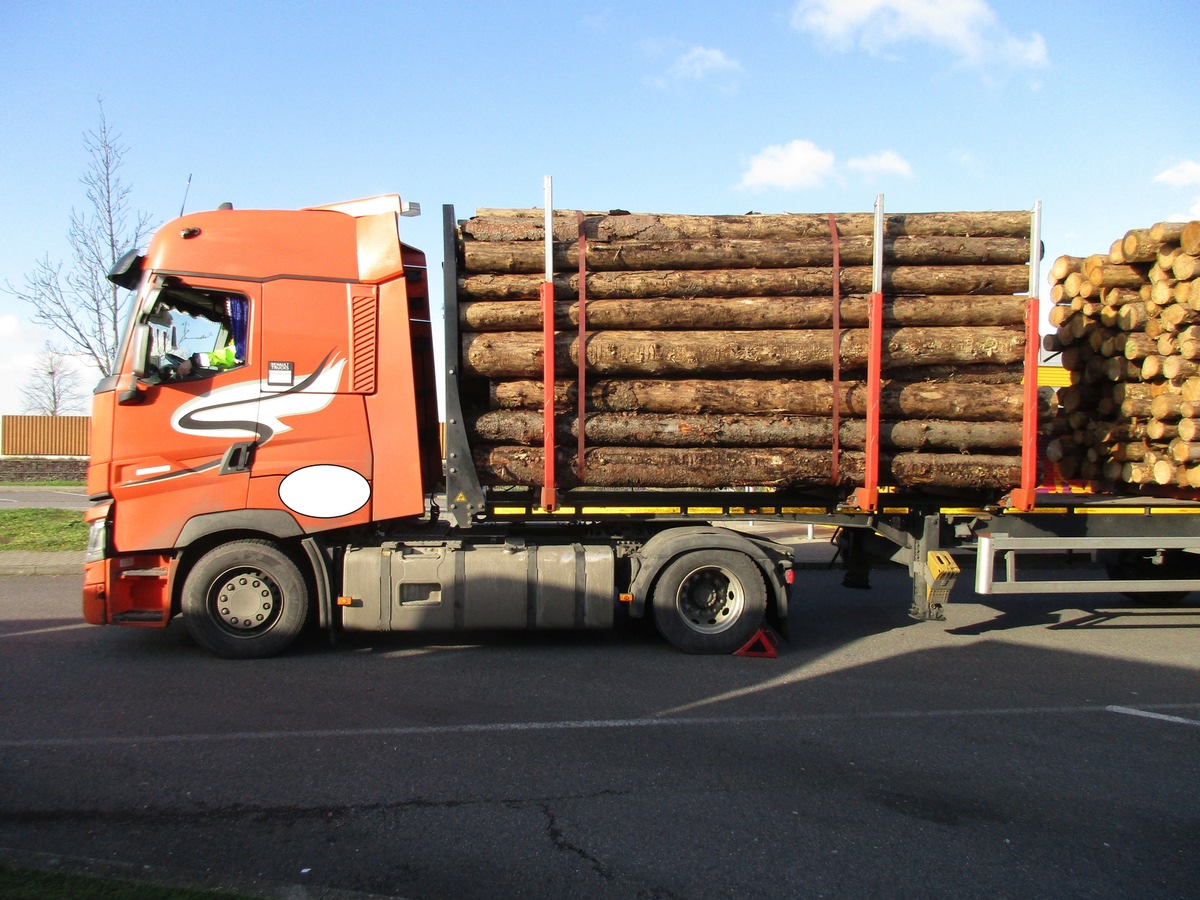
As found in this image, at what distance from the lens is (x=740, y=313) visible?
23.2 ft

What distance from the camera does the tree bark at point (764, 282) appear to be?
7059 millimetres

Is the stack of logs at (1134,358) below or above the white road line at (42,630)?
above

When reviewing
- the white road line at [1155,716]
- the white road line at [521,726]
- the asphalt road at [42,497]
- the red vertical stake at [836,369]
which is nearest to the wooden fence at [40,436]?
the asphalt road at [42,497]

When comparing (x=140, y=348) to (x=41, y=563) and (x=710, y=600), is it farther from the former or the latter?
(x=41, y=563)

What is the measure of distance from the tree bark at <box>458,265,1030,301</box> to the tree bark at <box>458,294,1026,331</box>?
Result: 7 cm

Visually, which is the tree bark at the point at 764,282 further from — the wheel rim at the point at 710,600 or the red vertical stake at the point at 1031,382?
the wheel rim at the point at 710,600

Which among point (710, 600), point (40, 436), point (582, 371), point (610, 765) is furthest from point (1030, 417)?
point (40, 436)

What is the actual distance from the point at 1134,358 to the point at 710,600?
4422mm

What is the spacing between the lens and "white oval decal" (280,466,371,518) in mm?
6723

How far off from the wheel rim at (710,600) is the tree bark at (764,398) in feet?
4.52

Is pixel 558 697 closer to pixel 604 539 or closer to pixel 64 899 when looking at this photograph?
pixel 604 539

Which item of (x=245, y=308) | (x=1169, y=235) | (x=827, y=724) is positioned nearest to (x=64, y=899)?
(x=827, y=724)

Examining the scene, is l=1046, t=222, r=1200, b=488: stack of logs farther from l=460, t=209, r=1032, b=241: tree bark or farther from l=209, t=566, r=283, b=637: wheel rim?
l=209, t=566, r=283, b=637: wheel rim

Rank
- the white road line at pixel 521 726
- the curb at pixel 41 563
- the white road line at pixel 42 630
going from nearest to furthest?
the white road line at pixel 521 726 → the white road line at pixel 42 630 → the curb at pixel 41 563
